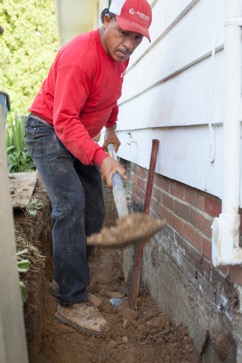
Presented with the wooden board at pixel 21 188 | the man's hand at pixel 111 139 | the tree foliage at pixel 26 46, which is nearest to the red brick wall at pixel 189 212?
the man's hand at pixel 111 139

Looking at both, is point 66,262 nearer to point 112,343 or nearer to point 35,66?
point 112,343

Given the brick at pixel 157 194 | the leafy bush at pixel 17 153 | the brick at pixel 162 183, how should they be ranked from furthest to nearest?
the leafy bush at pixel 17 153
the brick at pixel 157 194
the brick at pixel 162 183

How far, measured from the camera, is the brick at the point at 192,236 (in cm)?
243

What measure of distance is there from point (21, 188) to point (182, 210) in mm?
2243

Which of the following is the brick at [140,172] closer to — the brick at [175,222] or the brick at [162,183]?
the brick at [162,183]

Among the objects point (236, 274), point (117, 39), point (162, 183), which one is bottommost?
point (236, 274)

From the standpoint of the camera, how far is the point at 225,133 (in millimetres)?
1741

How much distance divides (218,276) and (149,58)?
218 cm

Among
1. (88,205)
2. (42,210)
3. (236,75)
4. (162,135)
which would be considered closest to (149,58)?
(162,135)

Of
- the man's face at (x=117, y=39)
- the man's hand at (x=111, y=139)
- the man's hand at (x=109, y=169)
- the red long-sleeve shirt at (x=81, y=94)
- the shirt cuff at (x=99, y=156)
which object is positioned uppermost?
the man's face at (x=117, y=39)

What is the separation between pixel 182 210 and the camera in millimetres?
2748

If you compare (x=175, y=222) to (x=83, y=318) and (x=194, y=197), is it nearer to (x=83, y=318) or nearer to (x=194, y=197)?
Result: (x=194, y=197)

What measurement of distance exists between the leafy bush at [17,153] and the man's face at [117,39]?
387cm

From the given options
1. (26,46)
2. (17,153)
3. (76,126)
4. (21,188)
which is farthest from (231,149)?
(26,46)
